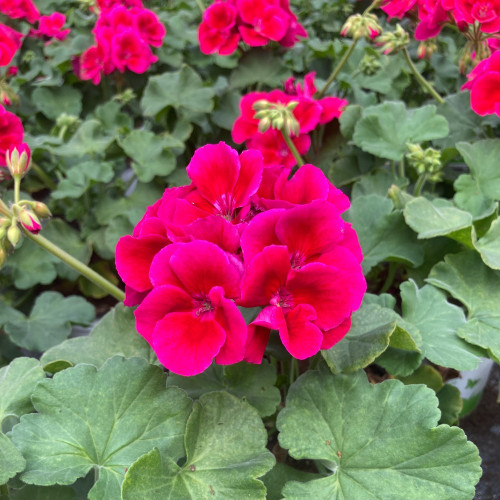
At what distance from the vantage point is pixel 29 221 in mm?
895

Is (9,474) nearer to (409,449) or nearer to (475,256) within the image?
(409,449)

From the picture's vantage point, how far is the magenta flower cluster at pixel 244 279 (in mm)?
742

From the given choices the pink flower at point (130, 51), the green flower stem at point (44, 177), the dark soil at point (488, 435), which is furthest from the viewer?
the green flower stem at point (44, 177)

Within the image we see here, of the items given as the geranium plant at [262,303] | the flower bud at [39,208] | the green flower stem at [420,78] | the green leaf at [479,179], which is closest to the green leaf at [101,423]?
the geranium plant at [262,303]

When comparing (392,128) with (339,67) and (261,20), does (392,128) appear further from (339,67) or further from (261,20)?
(261,20)

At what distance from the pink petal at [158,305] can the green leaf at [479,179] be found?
79 cm

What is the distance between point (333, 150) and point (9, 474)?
1.19 meters

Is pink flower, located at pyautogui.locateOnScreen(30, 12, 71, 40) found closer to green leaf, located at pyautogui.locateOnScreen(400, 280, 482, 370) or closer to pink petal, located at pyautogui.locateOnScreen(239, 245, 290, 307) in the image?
green leaf, located at pyautogui.locateOnScreen(400, 280, 482, 370)

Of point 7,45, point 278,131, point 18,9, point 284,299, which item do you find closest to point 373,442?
point 284,299

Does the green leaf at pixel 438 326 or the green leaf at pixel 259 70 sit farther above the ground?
the green leaf at pixel 438 326

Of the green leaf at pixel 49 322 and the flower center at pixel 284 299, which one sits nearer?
the flower center at pixel 284 299

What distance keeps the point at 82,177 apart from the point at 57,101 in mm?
571

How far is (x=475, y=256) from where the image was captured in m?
1.15

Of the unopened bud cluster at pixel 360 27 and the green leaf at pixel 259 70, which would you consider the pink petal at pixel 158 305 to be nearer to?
the unopened bud cluster at pixel 360 27
